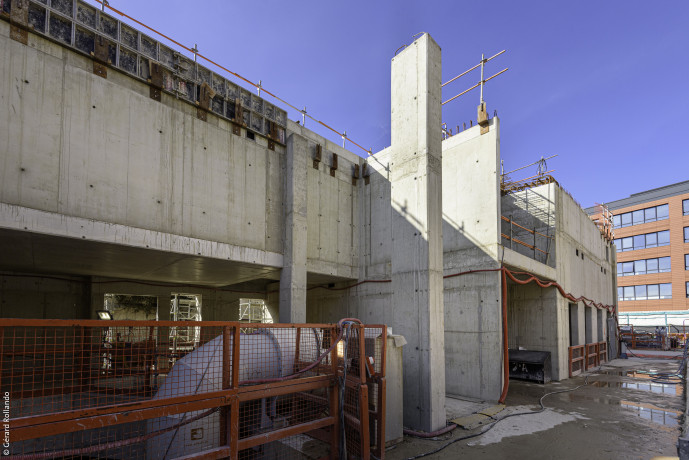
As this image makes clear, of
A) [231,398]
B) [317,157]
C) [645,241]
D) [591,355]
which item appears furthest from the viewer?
[645,241]

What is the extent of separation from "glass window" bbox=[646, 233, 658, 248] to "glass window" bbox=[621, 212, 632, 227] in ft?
9.28

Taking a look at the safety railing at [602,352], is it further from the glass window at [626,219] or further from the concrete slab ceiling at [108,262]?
the glass window at [626,219]

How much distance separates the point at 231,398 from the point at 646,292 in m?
54.2

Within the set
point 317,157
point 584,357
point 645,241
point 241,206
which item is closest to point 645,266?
point 645,241

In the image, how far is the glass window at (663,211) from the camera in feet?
145

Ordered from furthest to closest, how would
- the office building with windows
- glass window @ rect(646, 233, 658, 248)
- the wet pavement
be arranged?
glass window @ rect(646, 233, 658, 248) → the office building with windows → the wet pavement

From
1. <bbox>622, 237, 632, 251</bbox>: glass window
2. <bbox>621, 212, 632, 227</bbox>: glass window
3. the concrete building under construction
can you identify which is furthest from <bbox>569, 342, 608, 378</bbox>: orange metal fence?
<bbox>621, 212, 632, 227</bbox>: glass window

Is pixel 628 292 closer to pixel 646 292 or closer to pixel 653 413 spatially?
pixel 646 292

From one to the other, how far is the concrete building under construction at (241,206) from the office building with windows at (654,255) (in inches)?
1462

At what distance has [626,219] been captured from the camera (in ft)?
159

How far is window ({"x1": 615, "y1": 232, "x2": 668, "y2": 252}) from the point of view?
4378cm

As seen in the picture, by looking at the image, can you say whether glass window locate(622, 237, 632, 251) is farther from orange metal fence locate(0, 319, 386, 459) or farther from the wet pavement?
orange metal fence locate(0, 319, 386, 459)

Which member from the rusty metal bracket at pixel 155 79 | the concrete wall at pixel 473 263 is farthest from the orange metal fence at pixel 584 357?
the rusty metal bracket at pixel 155 79

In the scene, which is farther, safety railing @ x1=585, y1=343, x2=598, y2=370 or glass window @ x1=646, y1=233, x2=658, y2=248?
glass window @ x1=646, y1=233, x2=658, y2=248
